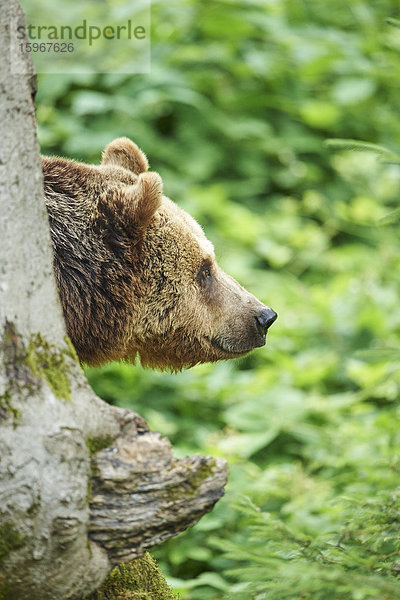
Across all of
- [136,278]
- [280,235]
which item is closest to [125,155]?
[136,278]

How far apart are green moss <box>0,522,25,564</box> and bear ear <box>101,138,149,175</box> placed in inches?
91.2

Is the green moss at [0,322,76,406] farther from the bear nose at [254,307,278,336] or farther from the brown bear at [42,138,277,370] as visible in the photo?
the bear nose at [254,307,278,336]

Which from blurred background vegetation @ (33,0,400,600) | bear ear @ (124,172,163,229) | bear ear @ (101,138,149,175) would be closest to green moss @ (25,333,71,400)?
blurred background vegetation @ (33,0,400,600)

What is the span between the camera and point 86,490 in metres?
2.17

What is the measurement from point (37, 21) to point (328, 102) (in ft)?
13.9

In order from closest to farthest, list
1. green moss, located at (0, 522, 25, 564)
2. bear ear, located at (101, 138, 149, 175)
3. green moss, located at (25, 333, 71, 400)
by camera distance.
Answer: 1. green moss, located at (0, 522, 25, 564)
2. green moss, located at (25, 333, 71, 400)
3. bear ear, located at (101, 138, 149, 175)

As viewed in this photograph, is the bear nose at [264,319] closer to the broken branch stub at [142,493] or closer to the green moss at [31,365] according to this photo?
the broken branch stub at [142,493]

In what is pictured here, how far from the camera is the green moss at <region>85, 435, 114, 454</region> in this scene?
7.39 ft

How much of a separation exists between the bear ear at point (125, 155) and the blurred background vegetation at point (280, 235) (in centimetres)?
161

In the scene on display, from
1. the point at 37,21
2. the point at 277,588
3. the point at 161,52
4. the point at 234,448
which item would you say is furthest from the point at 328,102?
the point at 277,588

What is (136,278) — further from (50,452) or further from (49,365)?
(50,452)

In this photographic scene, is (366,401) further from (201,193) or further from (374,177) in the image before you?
(374,177)

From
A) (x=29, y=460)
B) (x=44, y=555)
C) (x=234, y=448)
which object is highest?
(x=29, y=460)

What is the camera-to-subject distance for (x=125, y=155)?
12.8 ft
